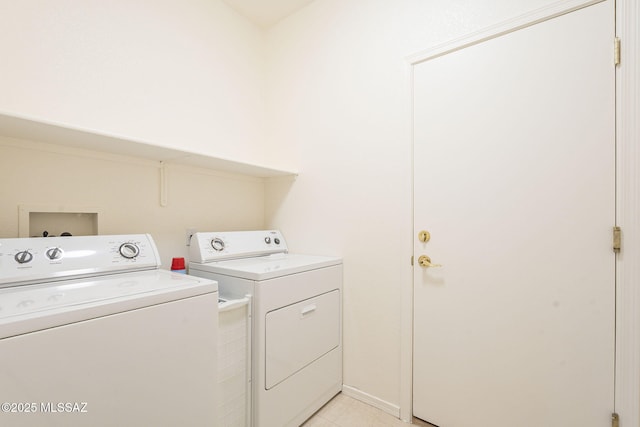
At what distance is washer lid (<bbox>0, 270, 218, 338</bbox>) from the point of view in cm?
72

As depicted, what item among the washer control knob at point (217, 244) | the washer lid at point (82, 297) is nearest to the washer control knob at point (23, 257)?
the washer lid at point (82, 297)

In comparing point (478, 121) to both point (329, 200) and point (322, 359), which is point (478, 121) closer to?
point (329, 200)

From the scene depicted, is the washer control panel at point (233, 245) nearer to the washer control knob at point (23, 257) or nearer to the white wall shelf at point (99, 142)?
the white wall shelf at point (99, 142)

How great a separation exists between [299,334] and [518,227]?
1.23 metres

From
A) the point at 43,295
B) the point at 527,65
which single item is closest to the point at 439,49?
the point at 527,65

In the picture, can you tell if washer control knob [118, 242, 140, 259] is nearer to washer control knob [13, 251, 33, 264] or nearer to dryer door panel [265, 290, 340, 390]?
washer control knob [13, 251, 33, 264]

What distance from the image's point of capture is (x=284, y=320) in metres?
1.44

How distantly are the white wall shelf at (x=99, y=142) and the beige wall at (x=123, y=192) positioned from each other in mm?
71

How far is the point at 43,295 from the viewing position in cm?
92

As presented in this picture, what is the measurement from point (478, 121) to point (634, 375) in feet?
4.03

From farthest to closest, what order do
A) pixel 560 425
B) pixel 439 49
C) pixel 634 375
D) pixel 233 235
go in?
1. pixel 233 235
2. pixel 439 49
3. pixel 560 425
4. pixel 634 375

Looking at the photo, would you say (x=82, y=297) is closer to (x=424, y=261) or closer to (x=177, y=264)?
(x=177, y=264)

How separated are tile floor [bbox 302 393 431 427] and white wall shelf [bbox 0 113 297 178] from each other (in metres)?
1.56

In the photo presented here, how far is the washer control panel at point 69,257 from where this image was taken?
106cm
